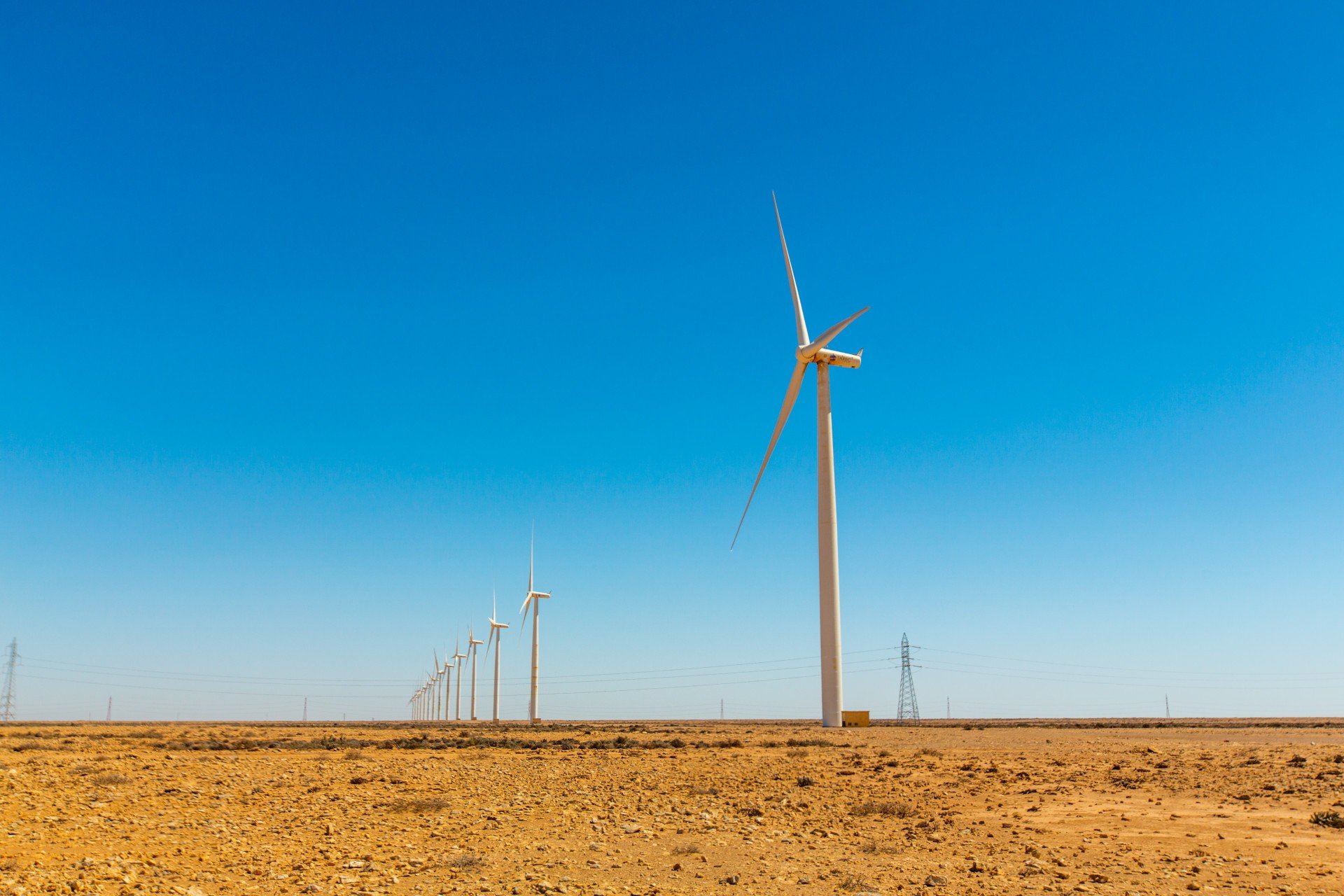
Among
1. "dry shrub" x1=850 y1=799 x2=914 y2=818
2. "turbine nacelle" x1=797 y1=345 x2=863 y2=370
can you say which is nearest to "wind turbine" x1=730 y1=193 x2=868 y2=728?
"turbine nacelle" x1=797 y1=345 x2=863 y2=370

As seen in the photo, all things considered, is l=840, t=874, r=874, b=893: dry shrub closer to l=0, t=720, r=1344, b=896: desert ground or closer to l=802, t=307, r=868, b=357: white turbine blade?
l=0, t=720, r=1344, b=896: desert ground

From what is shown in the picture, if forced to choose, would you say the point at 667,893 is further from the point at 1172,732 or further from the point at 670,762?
the point at 1172,732

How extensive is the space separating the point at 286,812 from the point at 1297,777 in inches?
1168

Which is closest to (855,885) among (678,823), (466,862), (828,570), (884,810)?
(678,823)

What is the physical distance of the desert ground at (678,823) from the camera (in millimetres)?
17047

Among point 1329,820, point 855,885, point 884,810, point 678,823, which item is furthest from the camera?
point 884,810

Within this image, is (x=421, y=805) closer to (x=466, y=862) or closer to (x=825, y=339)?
(x=466, y=862)

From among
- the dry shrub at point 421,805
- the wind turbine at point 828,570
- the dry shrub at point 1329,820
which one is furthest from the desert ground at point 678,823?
the wind turbine at point 828,570

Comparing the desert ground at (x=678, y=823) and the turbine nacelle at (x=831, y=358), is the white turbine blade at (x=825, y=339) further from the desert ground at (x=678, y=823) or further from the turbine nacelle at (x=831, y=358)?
the desert ground at (x=678, y=823)

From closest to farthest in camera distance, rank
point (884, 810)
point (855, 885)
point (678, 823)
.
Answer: point (855, 885)
point (678, 823)
point (884, 810)

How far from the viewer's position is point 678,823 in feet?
75.8

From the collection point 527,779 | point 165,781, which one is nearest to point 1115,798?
point 527,779

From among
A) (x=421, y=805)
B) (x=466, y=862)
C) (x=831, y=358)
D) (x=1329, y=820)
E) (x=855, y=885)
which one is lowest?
(x=855, y=885)

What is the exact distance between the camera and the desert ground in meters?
17.0
